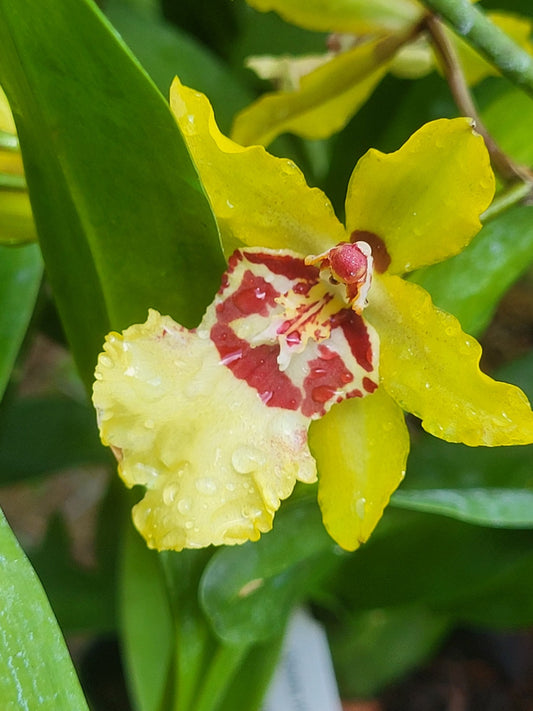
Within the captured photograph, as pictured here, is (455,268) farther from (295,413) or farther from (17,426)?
(17,426)

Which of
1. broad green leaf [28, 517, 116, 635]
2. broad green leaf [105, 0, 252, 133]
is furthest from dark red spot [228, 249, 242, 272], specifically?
broad green leaf [28, 517, 116, 635]

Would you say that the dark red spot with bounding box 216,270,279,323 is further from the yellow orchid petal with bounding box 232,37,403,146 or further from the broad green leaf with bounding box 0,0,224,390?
the yellow orchid petal with bounding box 232,37,403,146

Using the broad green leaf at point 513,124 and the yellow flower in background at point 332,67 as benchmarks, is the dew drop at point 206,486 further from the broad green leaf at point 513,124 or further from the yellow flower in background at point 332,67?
the broad green leaf at point 513,124

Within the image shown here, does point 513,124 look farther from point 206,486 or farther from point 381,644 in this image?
point 381,644

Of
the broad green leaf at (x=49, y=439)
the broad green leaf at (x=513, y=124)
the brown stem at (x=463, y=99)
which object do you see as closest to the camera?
the brown stem at (x=463, y=99)

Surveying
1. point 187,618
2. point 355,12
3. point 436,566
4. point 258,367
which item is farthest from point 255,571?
point 355,12

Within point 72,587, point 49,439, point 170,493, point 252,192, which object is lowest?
point 72,587

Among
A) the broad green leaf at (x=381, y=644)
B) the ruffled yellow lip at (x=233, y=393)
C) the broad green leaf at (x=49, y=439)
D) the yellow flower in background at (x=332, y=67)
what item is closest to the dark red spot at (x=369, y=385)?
the ruffled yellow lip at (x=233, y=393)
